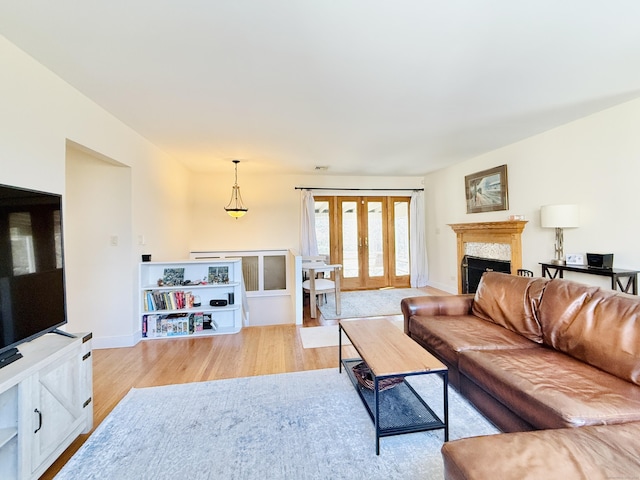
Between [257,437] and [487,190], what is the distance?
16.0 ft

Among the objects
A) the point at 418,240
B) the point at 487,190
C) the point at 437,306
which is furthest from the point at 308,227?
the point at 437,306

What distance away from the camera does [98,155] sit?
9.40 ft

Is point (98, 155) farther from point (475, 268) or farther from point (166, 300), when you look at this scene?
point (475, 268)

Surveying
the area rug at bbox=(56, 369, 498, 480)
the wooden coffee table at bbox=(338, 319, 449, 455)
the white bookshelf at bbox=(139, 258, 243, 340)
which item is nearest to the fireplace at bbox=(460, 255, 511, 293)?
the area rug at bbox=(56, 369, 498, 480)

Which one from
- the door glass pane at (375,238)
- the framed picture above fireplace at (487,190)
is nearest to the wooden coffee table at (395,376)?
the framed picture above fireplace at (487,190)

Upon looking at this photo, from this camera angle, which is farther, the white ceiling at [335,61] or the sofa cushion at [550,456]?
the white ceiling at [335,61]

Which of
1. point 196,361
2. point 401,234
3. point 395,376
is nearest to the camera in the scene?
point 395,376

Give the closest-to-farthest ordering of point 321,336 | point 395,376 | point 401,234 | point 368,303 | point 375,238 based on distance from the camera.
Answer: point 395,376 → point 321,336 → point 368,303 → point 375,238 → point 401,234

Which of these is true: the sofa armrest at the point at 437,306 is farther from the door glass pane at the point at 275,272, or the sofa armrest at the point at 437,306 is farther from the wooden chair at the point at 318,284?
the door glass pane at the point at 275,272

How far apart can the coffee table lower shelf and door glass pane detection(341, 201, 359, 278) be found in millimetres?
4130

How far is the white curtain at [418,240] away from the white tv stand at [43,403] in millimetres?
5908

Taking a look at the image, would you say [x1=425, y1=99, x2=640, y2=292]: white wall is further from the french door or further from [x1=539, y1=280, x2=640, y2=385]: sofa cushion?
the french door

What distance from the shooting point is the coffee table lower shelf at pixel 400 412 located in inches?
65.2

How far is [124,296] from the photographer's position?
10.9 feet
